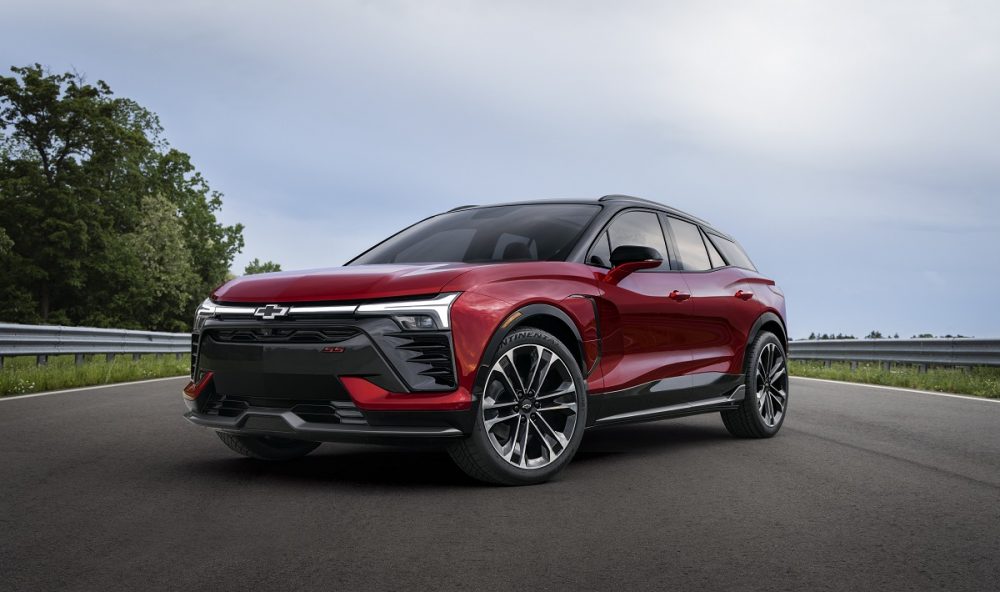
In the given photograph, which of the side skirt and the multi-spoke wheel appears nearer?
the side skirt

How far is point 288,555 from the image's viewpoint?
4000mm

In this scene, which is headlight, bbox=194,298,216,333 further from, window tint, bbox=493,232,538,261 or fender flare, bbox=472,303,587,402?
window tint, bbox=493,232,538,261

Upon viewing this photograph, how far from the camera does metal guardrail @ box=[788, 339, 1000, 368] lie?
14805 millimetres

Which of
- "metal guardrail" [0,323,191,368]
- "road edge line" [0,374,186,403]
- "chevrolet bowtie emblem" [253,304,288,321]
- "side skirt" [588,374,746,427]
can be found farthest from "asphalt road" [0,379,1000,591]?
"metal guardrail" [0,323,191,368]

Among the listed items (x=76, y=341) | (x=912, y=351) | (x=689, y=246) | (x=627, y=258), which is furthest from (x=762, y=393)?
(x=76, y=341)

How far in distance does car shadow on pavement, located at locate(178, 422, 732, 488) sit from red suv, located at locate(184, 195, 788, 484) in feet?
0.72

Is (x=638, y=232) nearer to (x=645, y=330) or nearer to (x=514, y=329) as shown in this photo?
(x=645, y=330)

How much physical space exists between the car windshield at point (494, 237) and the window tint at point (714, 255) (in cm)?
158

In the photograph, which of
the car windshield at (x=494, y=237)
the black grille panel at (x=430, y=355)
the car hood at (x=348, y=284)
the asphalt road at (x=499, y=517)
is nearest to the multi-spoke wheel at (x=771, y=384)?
the asphalt road at (x=499, y=517)

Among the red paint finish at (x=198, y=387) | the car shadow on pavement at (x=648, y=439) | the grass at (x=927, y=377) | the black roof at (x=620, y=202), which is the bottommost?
the grass at (x=927, y=377)

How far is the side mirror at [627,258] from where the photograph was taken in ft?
19.7

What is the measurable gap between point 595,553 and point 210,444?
4.00m

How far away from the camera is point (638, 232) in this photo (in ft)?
23.2

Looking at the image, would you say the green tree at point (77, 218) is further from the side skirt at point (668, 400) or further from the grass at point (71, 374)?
the side skirt at point (668, 400)
